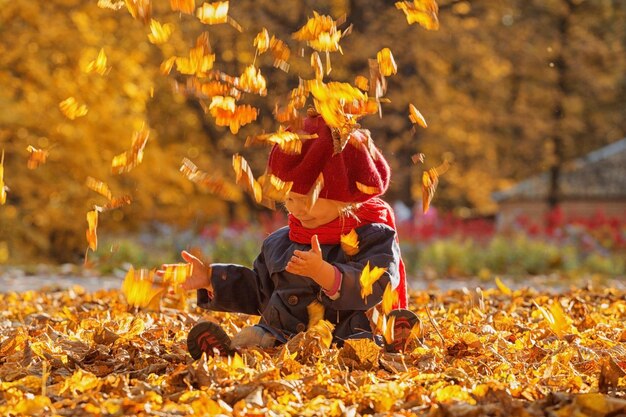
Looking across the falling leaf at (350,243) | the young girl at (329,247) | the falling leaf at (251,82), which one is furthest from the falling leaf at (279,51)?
the falling leaf at (350,243)

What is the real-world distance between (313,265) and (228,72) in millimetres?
11724

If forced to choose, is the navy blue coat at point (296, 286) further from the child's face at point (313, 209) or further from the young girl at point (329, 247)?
the child's face at point (313, 209)

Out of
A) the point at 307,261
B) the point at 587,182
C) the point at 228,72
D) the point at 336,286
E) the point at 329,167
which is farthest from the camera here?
the point at 587,182

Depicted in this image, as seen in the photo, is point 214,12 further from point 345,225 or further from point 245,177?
point 345,225

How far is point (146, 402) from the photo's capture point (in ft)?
8.15

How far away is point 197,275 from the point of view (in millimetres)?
3664

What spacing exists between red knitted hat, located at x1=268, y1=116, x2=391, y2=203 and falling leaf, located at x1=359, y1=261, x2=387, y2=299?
0.28 m

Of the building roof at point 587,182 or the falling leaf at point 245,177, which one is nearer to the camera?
the falling leaf at point 245,177

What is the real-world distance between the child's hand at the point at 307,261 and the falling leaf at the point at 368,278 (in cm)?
20

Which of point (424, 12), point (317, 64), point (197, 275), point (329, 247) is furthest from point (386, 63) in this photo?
point (197, 275)

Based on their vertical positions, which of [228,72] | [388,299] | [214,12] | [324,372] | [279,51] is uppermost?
[228,72]

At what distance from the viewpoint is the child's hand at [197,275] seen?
143 inches

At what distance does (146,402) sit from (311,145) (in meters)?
1.26

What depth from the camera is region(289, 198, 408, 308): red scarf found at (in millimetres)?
3520
